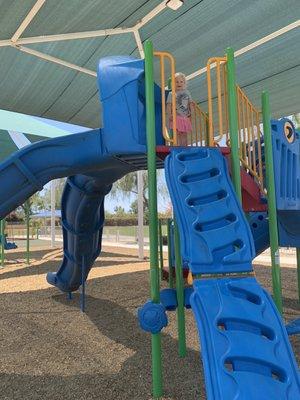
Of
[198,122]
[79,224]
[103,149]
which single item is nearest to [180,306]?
[103,149]

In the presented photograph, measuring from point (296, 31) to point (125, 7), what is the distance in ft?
11.1

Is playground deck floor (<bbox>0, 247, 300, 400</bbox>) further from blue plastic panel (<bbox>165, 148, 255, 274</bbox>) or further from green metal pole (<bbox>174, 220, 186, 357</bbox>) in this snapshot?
blue plastic panel (<bbox>165, 148, 255, 274</bbox>)

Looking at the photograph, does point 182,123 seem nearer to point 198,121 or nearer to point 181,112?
point 181,112

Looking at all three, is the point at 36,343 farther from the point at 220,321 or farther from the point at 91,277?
the point at 91,277

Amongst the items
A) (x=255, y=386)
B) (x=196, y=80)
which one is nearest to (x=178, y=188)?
(x=255, y=386)

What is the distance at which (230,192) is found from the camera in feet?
10.8

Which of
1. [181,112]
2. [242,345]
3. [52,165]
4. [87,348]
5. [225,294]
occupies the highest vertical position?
[181,112]

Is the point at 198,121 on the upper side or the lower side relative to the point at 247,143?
upper

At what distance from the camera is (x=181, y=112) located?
4500mm

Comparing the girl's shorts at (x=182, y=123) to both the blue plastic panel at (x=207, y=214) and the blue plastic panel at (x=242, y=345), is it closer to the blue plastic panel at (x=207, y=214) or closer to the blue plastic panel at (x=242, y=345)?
the blue plastic panel at (x=207, y=214)

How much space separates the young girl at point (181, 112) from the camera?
4.46 metres

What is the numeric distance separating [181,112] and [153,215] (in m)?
1.60

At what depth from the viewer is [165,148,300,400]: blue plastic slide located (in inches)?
81.4

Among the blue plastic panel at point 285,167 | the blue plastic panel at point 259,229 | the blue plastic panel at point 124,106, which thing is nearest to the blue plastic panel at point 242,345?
the blue plastic panel at point 124,106
